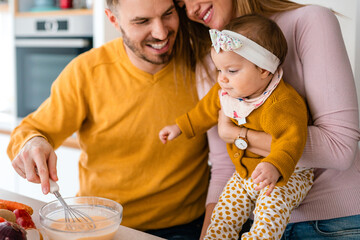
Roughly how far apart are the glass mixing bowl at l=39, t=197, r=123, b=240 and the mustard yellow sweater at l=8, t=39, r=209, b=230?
498mm

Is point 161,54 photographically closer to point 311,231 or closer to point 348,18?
point 311,231

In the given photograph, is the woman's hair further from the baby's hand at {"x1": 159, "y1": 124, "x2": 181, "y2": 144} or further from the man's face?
the baby's hand at {"x1": 159, "y1": 124, "x2": 181, "y2": 144}

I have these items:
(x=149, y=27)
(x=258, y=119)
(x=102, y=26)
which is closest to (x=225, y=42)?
(x=258, y=119)

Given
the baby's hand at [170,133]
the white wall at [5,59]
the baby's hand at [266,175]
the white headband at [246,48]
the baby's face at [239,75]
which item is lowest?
the white wall at [5,59]

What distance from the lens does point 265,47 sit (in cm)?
113

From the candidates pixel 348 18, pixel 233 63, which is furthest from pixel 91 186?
pixel 348 18

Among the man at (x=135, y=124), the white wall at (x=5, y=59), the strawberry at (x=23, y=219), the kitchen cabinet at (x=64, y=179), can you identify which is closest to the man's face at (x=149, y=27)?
the man at (x=135, y=124)

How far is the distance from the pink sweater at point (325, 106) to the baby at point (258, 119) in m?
0.07

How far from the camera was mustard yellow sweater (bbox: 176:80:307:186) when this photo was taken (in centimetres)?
100

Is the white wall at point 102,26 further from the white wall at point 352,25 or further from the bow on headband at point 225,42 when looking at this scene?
the bow on headband at point 225,42

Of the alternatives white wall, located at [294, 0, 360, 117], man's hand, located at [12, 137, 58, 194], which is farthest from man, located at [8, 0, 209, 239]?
white wall, located at [294, 0, 360, 117]

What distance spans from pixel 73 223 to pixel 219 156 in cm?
70

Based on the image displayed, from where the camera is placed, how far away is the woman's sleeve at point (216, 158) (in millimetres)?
1456

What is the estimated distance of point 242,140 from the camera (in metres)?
1.19
